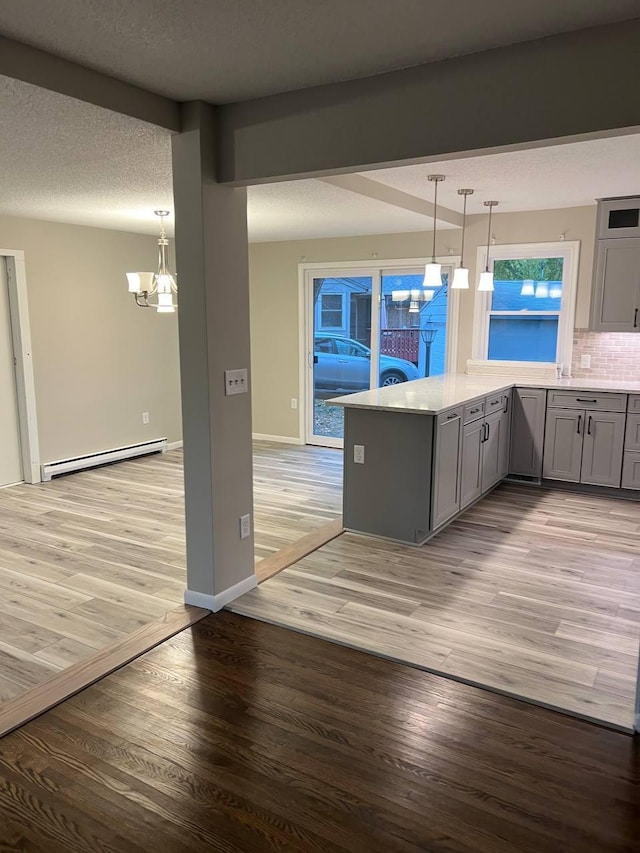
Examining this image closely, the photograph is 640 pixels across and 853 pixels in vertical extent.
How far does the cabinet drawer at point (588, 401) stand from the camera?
4.95 metres

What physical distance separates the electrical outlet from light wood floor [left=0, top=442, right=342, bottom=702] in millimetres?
473

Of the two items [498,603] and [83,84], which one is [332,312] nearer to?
[498,603]

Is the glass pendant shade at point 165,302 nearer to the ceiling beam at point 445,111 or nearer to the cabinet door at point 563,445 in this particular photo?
the ceiling beam at point 445,111

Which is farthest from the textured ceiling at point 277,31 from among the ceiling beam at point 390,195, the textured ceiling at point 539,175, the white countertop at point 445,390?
the white countertop at point 445,390

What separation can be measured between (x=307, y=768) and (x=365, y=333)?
5085mm

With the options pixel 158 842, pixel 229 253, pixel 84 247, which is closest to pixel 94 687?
pixel 158 842

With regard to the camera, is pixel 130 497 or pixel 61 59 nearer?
pixel 61 59

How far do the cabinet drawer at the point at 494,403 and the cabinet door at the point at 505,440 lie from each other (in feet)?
0.42

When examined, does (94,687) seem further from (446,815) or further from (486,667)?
(486,667)

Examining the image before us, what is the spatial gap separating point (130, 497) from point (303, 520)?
152 centimetres

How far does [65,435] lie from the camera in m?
5.85

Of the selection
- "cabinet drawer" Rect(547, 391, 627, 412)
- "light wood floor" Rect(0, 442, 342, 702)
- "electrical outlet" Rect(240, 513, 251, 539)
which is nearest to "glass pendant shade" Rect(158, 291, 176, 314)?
"light wood floor" Rect(0, 442, 342, 702)

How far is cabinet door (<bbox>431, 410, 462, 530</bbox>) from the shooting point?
13.1 feet

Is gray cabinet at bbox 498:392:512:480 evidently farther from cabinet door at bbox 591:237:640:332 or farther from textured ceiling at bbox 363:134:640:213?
textured ceiling at bbox 363:134:640:213
